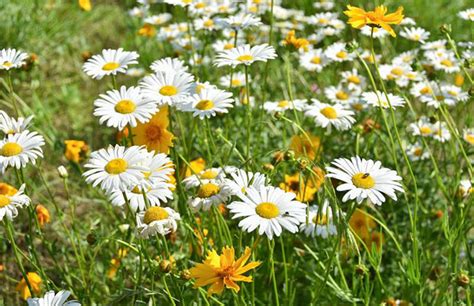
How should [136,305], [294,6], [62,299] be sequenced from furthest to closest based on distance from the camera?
1. [294,6]
2. [136,305]
3. [62,299]

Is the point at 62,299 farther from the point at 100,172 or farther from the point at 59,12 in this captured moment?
the point at 59,12

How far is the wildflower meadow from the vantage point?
1.39 meters

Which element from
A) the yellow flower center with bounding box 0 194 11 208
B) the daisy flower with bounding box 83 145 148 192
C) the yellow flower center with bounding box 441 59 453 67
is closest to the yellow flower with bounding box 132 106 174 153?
the daisy flower with bounding box 83 145 148 192

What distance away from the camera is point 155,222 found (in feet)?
4.49

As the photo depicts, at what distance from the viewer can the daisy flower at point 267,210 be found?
1.23 meters

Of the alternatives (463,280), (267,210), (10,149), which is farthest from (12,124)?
(463,280)

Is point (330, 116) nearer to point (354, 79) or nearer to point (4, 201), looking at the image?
point (354, 79)

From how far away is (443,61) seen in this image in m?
2.45

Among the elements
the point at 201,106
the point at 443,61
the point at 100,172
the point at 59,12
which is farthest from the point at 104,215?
the point at 59,12

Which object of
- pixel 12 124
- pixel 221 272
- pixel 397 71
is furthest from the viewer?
pixel 397 71

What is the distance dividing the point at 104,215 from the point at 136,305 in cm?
96

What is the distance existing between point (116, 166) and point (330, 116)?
0.86 metres

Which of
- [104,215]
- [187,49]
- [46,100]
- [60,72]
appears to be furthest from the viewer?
[60,72]

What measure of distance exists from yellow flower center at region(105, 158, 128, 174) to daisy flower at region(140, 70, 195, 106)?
294mm
